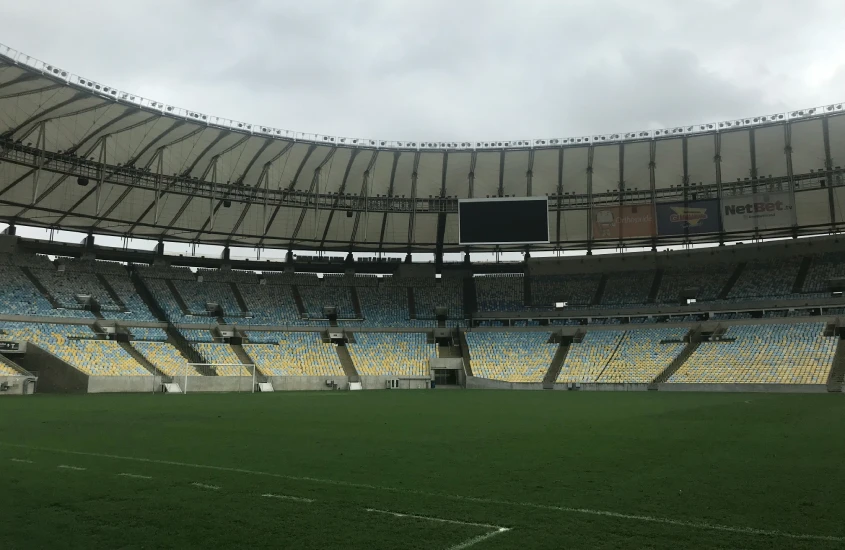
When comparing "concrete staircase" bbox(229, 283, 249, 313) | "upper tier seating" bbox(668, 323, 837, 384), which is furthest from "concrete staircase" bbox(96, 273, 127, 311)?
"upper tier seating" bbox(668, 323, 837, 384)

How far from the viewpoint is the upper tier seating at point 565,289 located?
58.5 meters

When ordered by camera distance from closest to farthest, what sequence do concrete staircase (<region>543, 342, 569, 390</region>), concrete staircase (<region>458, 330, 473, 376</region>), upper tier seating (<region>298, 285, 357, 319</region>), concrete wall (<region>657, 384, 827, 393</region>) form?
1. concrete wall (<region>657, 384, 827, 393</region>)
2. concrete staircase (<region>543, 342, 569, 390</region>)
3. concrete staircase (<region>458, 330, 473, 376</region>)
4. upper tier seating (<region>298, 285, 357, 319</region>)

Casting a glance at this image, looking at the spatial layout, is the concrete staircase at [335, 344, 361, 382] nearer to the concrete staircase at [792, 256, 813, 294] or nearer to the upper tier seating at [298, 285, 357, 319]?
the upper tier seating at [298, 285, 357, 319]

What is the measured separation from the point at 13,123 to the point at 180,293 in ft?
66.9

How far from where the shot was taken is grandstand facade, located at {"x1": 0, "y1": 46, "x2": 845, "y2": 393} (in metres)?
42.2

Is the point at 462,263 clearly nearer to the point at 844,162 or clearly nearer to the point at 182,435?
the point at 844,162

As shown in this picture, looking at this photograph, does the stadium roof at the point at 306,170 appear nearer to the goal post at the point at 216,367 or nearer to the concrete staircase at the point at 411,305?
the concrete staircase at the point at 411,305

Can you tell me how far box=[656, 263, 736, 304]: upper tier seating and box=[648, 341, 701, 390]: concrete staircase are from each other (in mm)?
7678

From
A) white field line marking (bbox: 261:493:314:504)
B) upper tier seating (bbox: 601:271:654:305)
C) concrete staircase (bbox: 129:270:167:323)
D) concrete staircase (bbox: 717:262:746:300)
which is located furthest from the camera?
upper tier seating (bbox: 601:271:654:305)

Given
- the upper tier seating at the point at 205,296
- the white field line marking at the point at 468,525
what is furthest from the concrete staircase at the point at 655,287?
the white field line marking at the point at 468,525

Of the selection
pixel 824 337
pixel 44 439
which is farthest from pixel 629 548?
pixel 824 337

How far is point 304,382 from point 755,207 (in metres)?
36.9

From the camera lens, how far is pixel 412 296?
61719 millimetres

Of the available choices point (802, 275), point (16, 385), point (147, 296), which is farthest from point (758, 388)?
point (147, 296)
